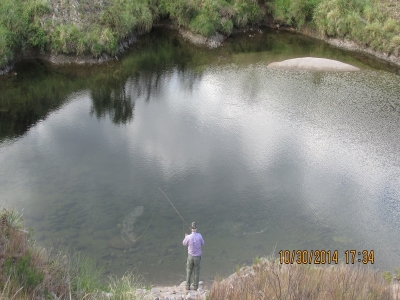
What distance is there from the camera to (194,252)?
1255 cm

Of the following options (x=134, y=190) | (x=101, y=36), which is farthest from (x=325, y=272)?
(x=101, y=36)

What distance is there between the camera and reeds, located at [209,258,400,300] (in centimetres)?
887

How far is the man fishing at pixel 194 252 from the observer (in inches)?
488

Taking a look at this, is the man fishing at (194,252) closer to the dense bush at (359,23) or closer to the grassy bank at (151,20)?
the grassy bank at (151,20)

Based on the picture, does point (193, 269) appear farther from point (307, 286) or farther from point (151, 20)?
point (151, 20)

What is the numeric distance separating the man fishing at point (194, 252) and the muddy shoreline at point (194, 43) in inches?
908

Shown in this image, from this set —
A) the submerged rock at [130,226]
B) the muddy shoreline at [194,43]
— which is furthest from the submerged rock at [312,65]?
the submerged rock at [130,226]

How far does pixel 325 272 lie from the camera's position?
1016 centimetres

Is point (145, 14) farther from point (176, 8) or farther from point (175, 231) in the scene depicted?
point (175, 231)

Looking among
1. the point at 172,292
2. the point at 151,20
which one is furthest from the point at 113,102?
the point at 172,292

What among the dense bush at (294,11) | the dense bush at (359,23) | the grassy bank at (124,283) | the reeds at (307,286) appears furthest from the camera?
the dense bush at (294,11)

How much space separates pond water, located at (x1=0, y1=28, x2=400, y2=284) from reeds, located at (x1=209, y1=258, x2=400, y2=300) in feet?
17.1

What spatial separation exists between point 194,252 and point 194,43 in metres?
30.0

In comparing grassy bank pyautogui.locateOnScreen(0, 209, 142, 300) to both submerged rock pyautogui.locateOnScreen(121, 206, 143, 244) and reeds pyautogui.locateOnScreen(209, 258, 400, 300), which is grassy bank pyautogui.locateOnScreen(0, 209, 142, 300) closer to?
reeds pyautogui.locateOnScreen(209, 258, 400, 300)
